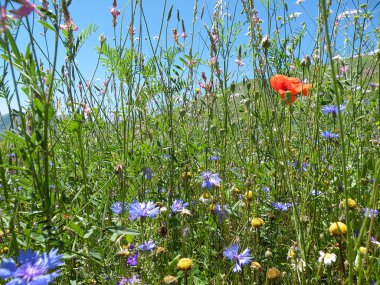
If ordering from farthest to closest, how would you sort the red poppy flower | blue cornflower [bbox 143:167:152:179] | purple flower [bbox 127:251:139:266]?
blue cornflower [bbox 143:167:152:179]
the red poppy flower
purple flower [bbox 127:251:139:266]

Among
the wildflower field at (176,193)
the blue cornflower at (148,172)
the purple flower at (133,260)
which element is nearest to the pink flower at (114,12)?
the wildflower field at (176,193)

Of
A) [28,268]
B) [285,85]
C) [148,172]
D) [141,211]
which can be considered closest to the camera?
[28,268]

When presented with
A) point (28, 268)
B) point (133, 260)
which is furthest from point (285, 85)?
point (28, 268)

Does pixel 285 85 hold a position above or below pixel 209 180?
above

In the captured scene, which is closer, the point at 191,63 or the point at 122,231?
the point at 122,231

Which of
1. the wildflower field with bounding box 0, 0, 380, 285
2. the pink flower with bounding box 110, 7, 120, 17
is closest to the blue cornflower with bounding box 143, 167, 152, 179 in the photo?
the wildflower field with bounding box 0, 0, 380, 285

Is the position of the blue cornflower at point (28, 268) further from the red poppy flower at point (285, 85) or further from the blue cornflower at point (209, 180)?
the red poppy flower at point (285, 85)

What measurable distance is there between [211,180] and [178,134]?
51 centimetres

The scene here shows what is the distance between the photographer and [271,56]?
2.05 metres

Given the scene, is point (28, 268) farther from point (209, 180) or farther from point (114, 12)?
point (114, 12)

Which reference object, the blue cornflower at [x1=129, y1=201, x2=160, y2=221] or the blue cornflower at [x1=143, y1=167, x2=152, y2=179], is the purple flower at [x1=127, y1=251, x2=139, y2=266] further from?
the blue cornflower at [x1=143, y1=167, x2=152, y2=179]

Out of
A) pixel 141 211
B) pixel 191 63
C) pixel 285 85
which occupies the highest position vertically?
pixel 191 63

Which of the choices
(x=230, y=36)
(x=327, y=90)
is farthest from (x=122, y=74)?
(x=327, y=90)

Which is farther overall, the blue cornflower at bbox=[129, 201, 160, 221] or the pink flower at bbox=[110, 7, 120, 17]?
the pink flower at bbox=[110, 7, 120, 17]
